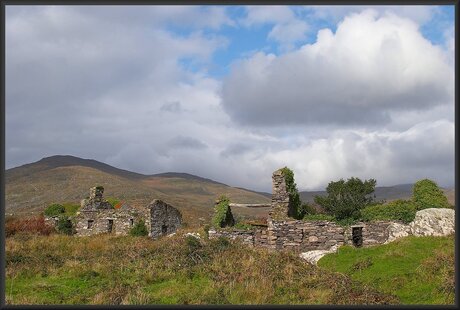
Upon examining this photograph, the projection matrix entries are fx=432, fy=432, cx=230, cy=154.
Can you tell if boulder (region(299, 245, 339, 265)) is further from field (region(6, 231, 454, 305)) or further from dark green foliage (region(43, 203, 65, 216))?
dark green foliage (region(43, 203, 65, 216))

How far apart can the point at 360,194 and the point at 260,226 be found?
25.4 meters

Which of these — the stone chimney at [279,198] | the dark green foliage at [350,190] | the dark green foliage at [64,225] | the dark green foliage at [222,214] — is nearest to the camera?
the stone chimney at [279,198]

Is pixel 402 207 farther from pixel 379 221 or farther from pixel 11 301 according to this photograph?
pixel 11 301

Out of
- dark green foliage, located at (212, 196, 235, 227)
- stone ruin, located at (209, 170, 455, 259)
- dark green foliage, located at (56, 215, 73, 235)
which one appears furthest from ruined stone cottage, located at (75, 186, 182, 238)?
stone ruin, located at (209, 170, 455, 259)

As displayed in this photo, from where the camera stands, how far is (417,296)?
12766 mm

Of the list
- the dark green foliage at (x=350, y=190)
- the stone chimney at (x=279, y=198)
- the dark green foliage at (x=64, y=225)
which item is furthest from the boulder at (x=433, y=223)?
the dark green foliage at (x=64, y=225)

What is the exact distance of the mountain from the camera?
6925cm

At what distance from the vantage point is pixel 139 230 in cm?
3384

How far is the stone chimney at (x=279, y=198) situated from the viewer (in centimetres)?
2555

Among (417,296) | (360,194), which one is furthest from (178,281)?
(360,194)

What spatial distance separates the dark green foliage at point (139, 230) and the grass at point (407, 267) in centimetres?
1796

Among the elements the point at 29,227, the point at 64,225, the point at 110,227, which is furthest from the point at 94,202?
the point at 29,227

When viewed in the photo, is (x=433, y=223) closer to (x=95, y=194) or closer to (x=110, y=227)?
(x=110, y=227)

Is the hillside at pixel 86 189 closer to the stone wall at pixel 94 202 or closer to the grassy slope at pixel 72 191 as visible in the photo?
the grassy slope at pixel 72 191
